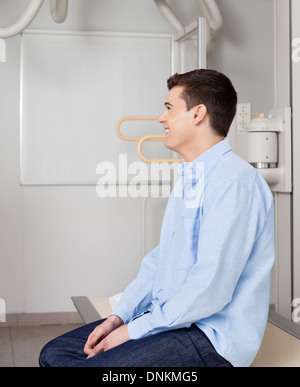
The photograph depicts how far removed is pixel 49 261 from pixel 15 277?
0.76ft

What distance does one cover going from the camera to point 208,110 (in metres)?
1.56

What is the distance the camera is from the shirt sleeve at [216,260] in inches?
51.5

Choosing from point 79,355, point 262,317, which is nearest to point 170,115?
point 262,317

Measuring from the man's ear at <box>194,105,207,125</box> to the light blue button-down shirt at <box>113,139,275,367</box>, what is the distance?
90 millimetres

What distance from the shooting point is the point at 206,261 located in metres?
1.32

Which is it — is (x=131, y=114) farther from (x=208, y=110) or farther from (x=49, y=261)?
(x=208, y=110)

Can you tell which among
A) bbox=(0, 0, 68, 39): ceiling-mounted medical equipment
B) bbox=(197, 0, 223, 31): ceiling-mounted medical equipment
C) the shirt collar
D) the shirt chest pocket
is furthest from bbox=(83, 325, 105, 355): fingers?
bbox=(197, 0, 223, 31): ceiling-mounted medical equipment

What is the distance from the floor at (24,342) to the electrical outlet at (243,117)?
5.24 ft

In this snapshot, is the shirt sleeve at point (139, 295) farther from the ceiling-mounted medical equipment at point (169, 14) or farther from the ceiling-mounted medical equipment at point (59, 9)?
the ceiling-mounted medical equipment at point (169, 14)

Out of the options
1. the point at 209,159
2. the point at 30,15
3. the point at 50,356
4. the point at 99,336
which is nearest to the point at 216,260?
the point at 209,159

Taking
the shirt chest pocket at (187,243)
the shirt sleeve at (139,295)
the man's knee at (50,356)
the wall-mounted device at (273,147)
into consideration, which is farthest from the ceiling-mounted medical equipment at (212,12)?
the man's knee at (50,356)

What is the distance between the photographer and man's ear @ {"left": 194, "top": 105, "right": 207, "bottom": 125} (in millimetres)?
1553

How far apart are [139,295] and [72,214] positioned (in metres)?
2.03

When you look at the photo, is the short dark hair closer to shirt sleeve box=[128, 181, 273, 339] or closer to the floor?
shirt sleeve box=[128, 181, 273, 339]
